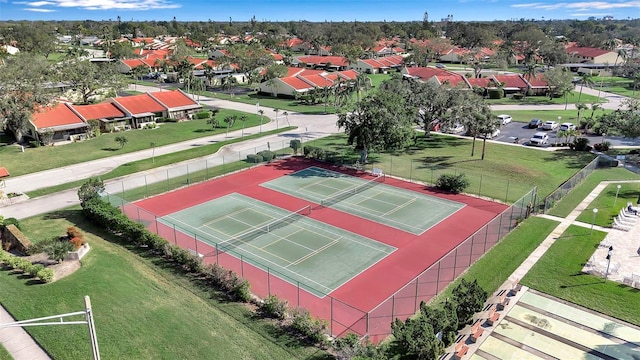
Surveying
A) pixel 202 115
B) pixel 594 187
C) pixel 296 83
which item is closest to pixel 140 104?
pixel 202 115

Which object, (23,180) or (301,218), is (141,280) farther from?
(23,180)

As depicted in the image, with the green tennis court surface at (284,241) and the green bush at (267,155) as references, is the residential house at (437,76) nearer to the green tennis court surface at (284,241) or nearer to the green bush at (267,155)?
the green bush at (267,155)

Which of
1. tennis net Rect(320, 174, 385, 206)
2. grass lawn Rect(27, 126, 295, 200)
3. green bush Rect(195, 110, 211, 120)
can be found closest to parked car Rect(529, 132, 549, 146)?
tennis net Rect(320, 174, 385, 206)

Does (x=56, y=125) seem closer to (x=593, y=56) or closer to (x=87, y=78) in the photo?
(x=87, y=78)

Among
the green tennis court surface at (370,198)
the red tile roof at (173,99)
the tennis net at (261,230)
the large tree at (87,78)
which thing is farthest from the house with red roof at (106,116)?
the tennis net at (261,230)

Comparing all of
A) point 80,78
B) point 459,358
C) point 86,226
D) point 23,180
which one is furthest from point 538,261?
point 80,78

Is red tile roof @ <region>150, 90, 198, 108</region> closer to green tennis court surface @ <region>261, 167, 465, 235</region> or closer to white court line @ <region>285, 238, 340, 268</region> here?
green tennis court surface @ <region>261, 167, 465, 235</region>
